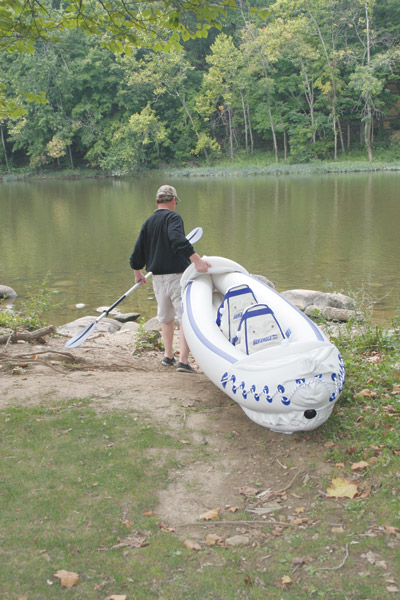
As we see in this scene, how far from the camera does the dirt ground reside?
2828 millimetres

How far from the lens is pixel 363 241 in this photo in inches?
516

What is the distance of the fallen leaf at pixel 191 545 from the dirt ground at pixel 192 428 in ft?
0.23

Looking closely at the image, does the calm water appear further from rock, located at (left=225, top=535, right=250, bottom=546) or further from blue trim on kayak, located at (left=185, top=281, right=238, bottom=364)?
rock, located at (left=225, top=535, right=250, bottom=546)

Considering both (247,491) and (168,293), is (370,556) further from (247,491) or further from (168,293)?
(168,293)

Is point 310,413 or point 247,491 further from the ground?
point 310,413

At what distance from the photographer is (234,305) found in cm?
442

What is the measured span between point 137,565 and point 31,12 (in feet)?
15.4

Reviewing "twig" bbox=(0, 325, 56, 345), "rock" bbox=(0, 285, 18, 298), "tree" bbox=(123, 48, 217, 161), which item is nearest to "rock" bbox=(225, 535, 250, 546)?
"twig" bbox=(0, 325, 56, 345)

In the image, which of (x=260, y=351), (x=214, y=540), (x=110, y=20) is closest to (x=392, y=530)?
(x=214, y=540)

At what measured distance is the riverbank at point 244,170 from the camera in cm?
3331

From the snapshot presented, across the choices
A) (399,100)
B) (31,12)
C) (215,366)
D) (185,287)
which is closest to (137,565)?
(215,366)

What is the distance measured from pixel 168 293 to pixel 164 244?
47 centimetres

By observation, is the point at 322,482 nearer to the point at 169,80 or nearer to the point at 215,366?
the point at 215,366

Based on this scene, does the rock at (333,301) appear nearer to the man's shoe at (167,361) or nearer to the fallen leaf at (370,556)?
the man's shoe at (167,361)
